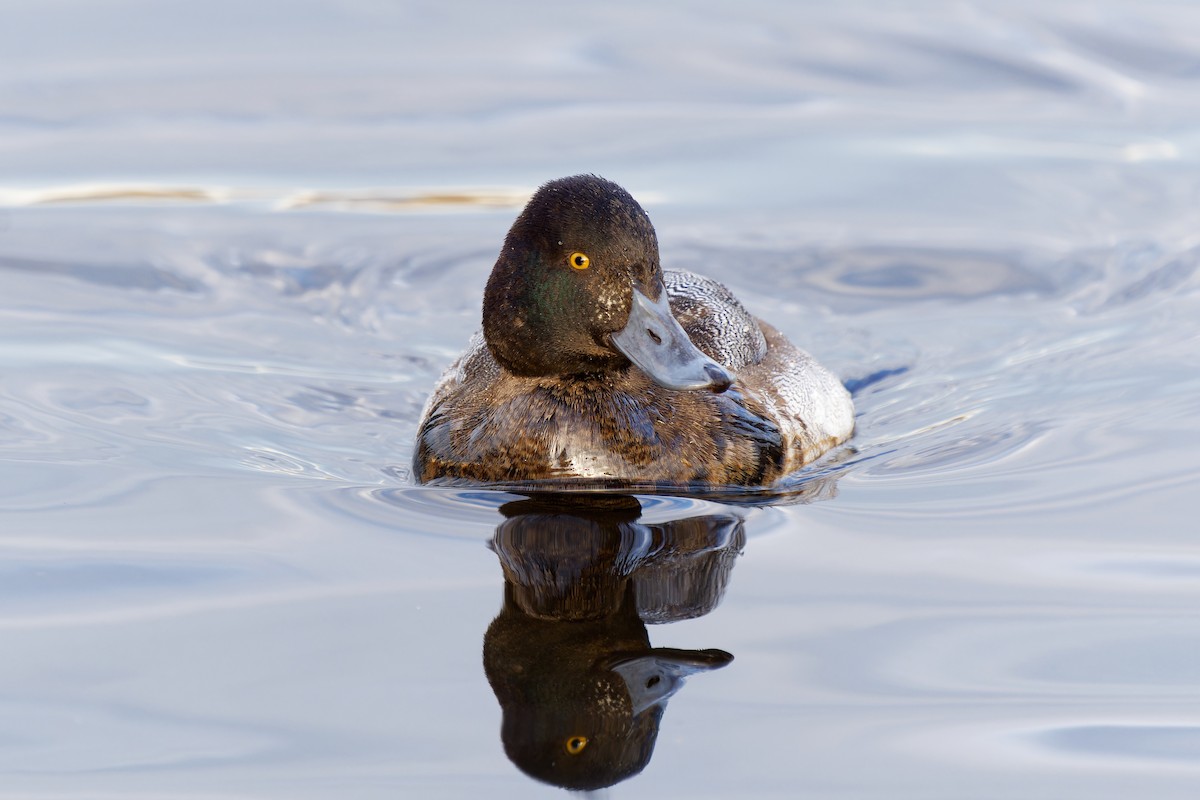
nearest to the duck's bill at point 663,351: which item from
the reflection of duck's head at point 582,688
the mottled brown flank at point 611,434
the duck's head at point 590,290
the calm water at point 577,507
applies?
Answer: the duck's head at point 590,290

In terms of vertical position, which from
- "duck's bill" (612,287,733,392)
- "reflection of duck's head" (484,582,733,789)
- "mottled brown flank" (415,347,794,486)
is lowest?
"reflection of duck's head" (484,582,733,789)

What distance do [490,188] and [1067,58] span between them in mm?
5324

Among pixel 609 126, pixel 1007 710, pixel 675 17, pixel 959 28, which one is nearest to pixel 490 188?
Result: pixel 609 126

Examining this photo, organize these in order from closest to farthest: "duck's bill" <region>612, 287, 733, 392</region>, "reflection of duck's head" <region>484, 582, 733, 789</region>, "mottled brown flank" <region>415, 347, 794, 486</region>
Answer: "reflection of duck's head" <region>484, 582, 733, 789</region>, "duck's bill" <region>612, 287, 733, 392</region>, "mottled brown flank" <region>415, 347, 794, 486</region>

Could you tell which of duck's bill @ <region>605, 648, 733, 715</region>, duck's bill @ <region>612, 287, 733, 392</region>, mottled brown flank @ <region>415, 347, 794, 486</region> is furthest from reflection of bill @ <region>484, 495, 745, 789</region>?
duck's bill @ <region>612, 287, 733, 392</region>

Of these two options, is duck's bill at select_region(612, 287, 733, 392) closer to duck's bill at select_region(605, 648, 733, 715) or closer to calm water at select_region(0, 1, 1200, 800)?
calm water at select_region(0, 1, 1200, 800)

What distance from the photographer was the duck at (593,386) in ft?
22.7

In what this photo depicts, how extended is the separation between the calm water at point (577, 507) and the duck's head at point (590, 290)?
623 millimetres

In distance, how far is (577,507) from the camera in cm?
695

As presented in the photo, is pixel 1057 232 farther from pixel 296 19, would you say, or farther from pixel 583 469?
pixel 296 19

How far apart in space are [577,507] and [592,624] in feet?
3.83

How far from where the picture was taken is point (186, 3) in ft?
49.2

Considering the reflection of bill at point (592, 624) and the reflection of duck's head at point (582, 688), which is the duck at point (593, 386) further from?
the reflection of duck's head at point (582, 688)

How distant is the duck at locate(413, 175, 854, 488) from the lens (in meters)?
6.91
